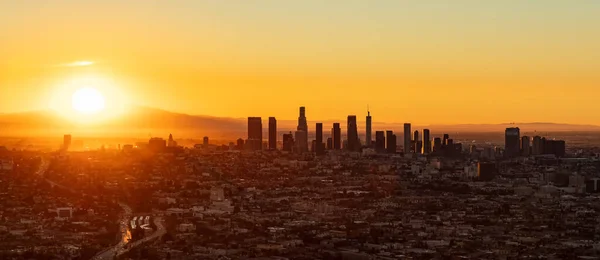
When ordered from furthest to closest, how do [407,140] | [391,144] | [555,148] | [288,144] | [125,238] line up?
A: [407,140]
[391,144]
[555,148]
[288,144]
[125,238]

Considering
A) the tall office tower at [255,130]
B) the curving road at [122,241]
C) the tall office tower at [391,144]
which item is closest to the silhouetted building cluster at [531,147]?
the tall office tower at [391,144]

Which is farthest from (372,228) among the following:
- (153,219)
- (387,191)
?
(387,191)

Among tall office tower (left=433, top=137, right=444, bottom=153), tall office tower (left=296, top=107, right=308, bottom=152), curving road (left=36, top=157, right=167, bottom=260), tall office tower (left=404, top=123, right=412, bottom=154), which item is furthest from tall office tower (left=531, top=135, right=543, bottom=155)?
curving road (left=36, top=157, right=167, bottom=260)

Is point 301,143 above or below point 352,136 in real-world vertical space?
below

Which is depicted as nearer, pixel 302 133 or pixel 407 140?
pixel 302 133

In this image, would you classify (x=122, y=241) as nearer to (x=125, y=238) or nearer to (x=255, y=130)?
(x=125, y=238)

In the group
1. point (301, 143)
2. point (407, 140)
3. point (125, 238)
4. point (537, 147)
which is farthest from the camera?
point (407, 140)

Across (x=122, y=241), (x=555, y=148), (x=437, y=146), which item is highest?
(x=437, y=146)

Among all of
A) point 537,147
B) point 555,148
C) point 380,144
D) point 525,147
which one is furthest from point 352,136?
point 555,148

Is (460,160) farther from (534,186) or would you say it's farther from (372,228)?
(372,228)

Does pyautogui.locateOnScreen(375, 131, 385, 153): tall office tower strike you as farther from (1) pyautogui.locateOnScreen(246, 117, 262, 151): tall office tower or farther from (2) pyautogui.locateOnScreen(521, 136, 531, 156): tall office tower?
(2) pyautogui.locateOnScreen(521, 136, 531, 156): tall office tower

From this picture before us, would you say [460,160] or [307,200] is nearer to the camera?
[307,200]
